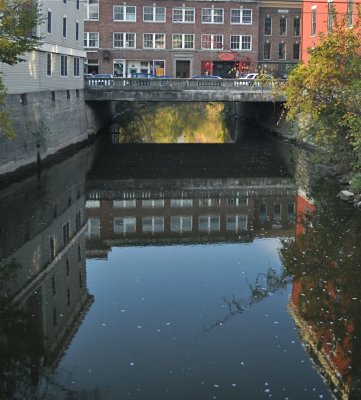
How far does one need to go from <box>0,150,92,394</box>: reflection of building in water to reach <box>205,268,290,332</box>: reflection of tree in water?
3.38m

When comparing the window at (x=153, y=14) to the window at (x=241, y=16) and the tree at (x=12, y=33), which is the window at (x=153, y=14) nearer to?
the window at (x=241, y=16)

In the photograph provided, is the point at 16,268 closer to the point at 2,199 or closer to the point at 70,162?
the point at 2,199

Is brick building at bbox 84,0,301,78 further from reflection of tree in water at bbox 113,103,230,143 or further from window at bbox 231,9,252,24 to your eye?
reflection of tree in water at bbox 113,103,230,143

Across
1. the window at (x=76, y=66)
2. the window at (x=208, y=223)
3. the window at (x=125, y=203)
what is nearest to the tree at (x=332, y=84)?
the window at (x=208, y=223)

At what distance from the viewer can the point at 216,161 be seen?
142ft

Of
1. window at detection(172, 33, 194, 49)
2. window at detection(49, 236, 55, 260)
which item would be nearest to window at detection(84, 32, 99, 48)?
window at detection(172, 33, 194, 49)

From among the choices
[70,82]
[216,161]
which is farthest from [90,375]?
[70,82]

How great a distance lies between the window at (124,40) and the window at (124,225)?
56226mm

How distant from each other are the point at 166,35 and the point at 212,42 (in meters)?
5.86

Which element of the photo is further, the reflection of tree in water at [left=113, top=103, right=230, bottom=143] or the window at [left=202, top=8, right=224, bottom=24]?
the window at [left=202, top=8, right=224, bottom=24]

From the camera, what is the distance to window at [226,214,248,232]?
23438mm

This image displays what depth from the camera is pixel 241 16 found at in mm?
78688

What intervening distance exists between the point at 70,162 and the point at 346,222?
21.4 meters

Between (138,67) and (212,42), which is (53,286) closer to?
(138,67)
